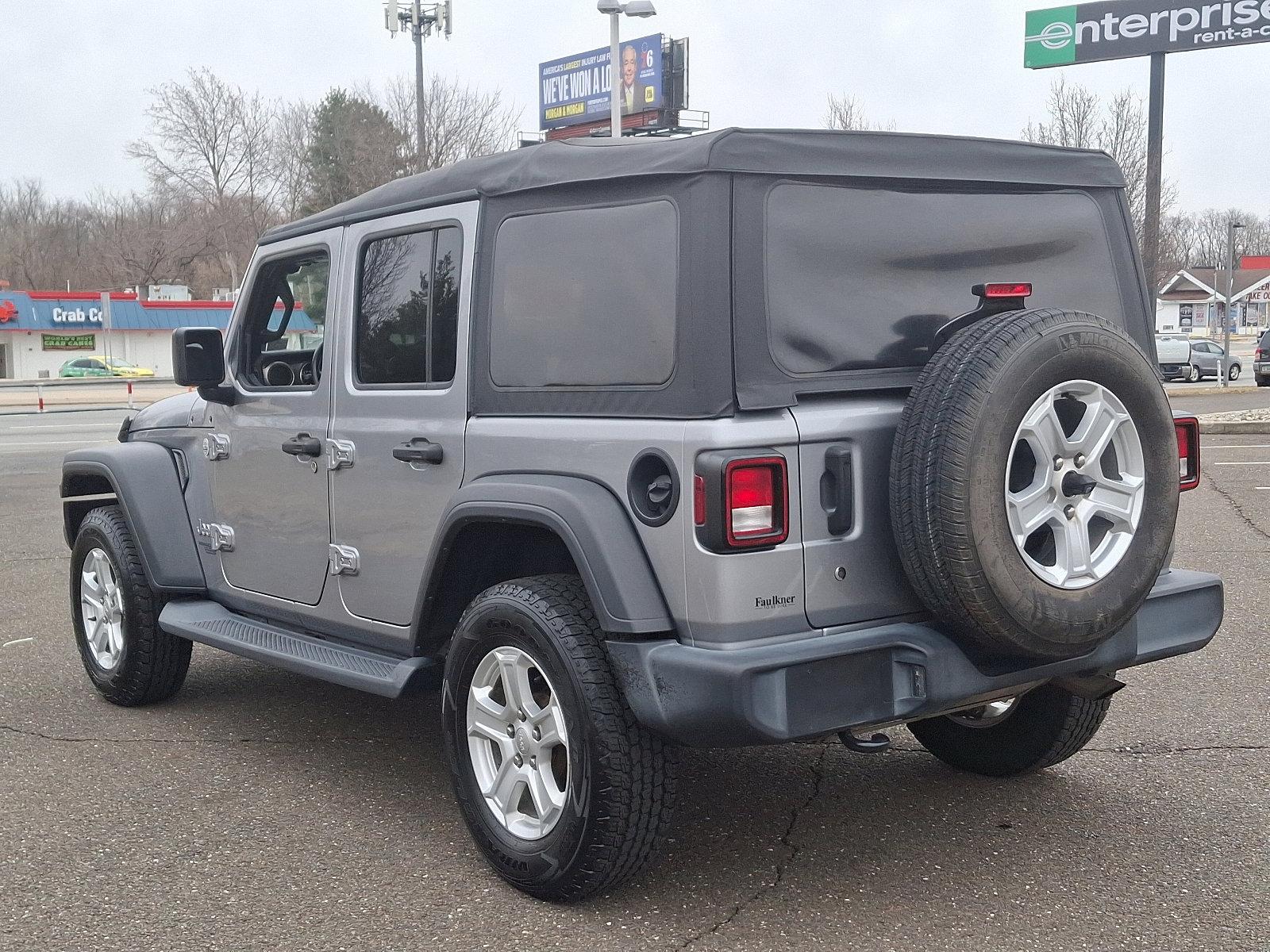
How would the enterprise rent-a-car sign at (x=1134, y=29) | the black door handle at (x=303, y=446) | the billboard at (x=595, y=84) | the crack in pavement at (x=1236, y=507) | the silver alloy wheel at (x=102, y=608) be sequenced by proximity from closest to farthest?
the black door handle at (x=303, y=446)
the silver alloy wheel at (x=102, y=608)
the crack in pavement at (x=1236, y=507)
the enterprise rent-a-car sign at (x=1134, y=29)
the billboard at (x=595, y=84)

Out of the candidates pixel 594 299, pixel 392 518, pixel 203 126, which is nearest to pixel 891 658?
pixel 594 299

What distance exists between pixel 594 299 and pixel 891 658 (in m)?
1.21

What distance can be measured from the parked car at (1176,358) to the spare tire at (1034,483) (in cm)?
3566

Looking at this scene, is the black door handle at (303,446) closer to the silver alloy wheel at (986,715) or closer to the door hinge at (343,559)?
the door hinge at (343,559)

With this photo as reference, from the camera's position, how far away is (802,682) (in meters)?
3.11

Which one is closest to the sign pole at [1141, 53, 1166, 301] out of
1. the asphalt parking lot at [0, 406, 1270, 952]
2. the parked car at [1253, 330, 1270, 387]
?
the parked car at [1253, 330, 1270, 387]

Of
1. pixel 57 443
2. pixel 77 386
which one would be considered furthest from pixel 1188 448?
pixel 77 386

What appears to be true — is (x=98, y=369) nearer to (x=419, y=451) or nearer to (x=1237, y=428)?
(x=1237, y=428)

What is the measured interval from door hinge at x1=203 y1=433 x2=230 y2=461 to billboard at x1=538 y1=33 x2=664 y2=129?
64.7m

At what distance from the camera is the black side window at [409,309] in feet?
13.2

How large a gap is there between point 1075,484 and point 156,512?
3.64 metres

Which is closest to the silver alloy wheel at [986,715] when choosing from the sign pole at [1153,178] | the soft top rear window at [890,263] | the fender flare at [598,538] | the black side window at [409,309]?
the soft top rear window at [890,263]

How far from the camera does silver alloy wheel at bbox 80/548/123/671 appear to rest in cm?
555

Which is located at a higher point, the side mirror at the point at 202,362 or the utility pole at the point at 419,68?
the utility pole at the point at 419,68
